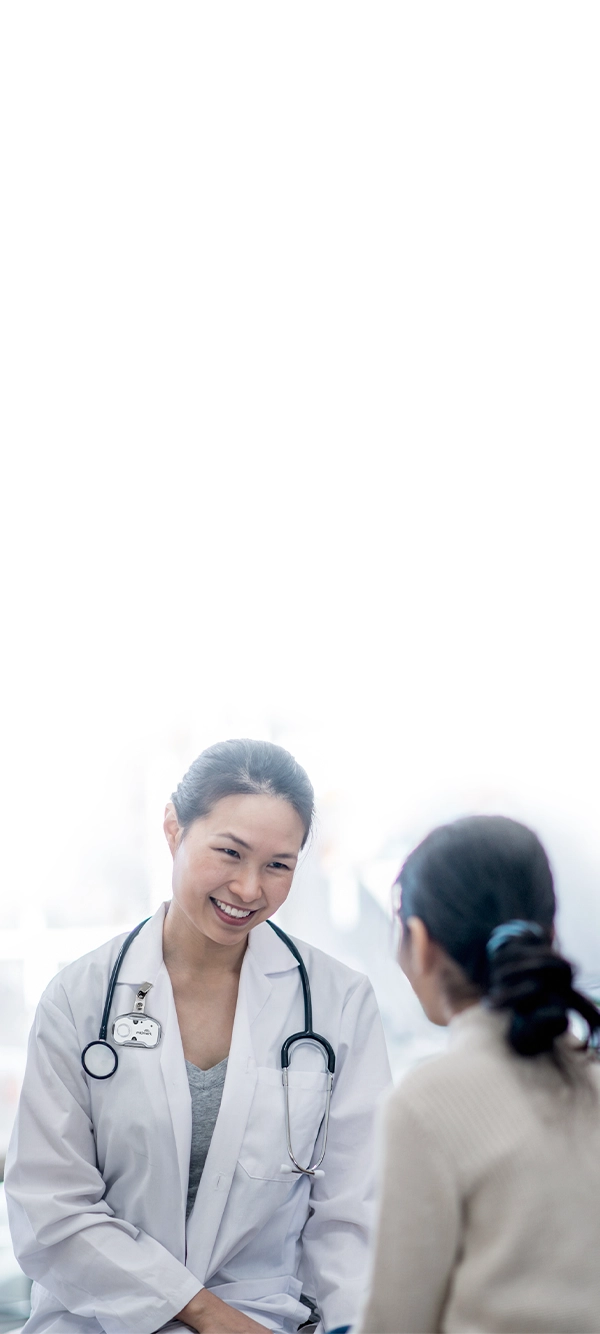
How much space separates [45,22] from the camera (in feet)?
5.52

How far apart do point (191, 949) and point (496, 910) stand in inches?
25.5

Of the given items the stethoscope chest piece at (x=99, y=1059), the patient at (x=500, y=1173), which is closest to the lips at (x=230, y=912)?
the stethoscope chest piece at (x=99, y=1059)

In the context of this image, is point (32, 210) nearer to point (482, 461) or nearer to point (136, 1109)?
point (482, 461)

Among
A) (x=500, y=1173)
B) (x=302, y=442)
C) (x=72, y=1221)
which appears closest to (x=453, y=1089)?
(x=500, y=1173)

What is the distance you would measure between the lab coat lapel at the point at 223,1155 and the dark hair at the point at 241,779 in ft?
1.01

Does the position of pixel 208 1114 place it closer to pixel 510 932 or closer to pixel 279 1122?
pixel 279 1122

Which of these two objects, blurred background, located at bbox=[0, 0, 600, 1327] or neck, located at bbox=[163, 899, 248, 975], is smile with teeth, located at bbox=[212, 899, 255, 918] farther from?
blurred background, located at bbox=[0, 0, 600, 1327]

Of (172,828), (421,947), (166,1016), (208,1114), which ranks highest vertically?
(172,828)

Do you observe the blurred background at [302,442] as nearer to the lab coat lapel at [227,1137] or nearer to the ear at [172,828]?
the ear at [172,828]

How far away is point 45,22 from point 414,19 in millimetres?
635

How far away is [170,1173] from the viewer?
4.24ft

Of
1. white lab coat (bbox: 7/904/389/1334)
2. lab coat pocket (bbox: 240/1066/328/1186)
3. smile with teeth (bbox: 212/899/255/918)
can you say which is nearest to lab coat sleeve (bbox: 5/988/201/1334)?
white lab coat (bbox: 7/904/389/1334)

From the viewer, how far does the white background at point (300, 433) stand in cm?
176

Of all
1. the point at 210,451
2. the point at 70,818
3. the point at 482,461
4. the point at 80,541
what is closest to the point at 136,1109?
the point at 70,818
